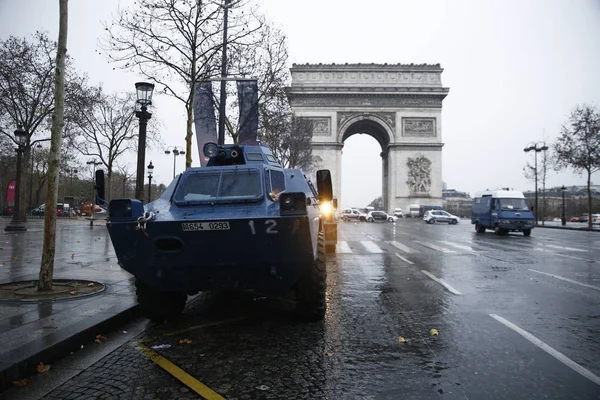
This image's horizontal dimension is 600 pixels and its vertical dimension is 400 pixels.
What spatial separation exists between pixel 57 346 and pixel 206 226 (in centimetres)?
175

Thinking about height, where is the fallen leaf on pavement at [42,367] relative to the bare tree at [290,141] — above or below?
below

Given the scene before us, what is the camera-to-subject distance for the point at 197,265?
4914 millimetres

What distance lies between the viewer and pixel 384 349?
4359mm

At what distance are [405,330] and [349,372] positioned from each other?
1.57m

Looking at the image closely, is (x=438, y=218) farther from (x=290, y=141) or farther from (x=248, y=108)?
(x=248, y=108)

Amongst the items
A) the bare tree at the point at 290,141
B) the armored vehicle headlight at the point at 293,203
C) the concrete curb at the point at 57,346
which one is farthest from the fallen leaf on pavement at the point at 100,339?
the bare tree at the point at 290,141

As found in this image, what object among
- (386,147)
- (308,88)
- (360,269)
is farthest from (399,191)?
(360,269)

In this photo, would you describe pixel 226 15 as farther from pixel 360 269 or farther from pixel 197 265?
pixel 197 265

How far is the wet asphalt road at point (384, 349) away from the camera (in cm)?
339

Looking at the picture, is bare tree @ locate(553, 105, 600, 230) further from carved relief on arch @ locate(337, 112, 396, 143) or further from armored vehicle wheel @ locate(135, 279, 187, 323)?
armored vehicle wheel @ locate(135, 279, 187, 323)

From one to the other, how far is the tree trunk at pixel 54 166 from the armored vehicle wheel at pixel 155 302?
194cm

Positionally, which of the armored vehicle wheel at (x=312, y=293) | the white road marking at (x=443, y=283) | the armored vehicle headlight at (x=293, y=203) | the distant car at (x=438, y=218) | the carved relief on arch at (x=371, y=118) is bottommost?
the white road marking at (x=443, y=283)

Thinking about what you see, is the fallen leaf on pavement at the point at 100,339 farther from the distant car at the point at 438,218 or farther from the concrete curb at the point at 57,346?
the distant car at the point at 438,218

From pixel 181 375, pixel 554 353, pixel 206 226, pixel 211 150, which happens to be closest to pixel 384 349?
pixel 554 353
